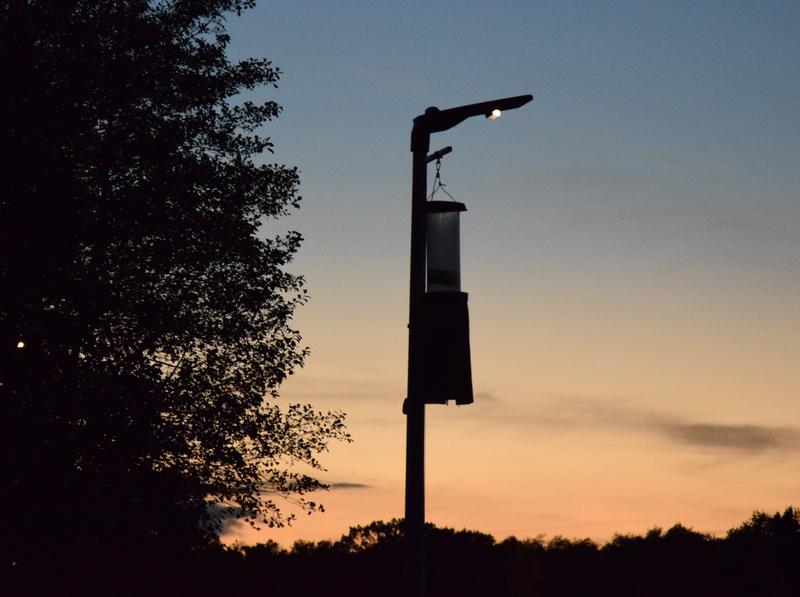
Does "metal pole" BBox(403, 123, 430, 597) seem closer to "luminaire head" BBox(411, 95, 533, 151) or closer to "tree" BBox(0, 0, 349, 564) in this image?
"luminaire head" BBox(411, 95, 533, 151)

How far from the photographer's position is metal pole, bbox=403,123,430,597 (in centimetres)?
1208

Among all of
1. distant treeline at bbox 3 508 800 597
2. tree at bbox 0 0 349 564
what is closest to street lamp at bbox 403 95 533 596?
tree at bbox 0 0 349 564

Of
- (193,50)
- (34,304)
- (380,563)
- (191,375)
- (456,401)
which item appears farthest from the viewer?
(380,563)

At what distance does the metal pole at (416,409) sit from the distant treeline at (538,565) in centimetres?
3186

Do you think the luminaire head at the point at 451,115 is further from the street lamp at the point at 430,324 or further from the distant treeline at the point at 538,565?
the distant treeline at the point at 538,565

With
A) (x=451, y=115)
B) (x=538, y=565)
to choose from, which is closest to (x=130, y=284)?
(x=451, y=115)

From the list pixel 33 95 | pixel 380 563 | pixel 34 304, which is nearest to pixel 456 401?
pixel 34 304

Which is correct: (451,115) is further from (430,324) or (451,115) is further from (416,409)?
(416,409)

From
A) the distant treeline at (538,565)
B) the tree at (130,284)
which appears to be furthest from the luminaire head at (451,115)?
the distant treeline at (538,565)

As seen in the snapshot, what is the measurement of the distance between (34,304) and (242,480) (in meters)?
5.43

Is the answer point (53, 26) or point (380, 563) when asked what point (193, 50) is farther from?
point (380, 563)

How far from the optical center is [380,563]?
79.8 metres

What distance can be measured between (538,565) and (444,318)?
61.6 metres

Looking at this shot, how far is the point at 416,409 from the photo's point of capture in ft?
40.6
